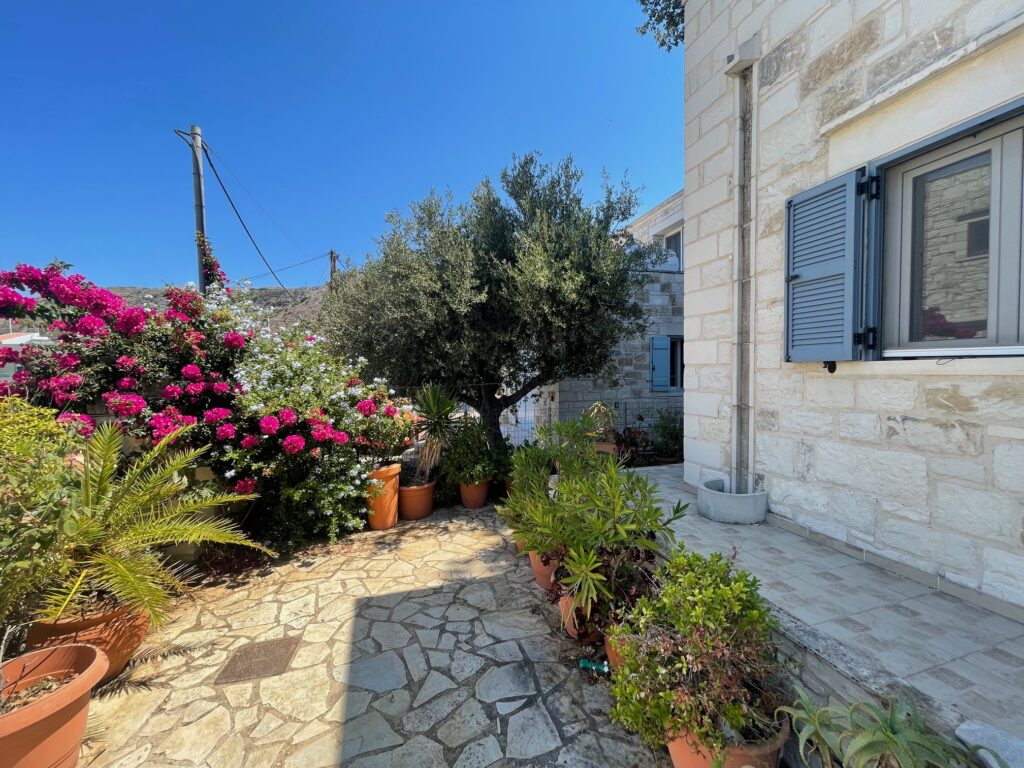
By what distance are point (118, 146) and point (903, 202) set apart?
13618mm

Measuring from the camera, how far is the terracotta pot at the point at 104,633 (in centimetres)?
231

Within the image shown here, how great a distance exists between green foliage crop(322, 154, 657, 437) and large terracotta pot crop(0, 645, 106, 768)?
14.0 ft

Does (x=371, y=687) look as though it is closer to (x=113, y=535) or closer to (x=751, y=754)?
(x=113, y=535)

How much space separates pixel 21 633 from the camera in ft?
7.15

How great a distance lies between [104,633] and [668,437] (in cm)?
724

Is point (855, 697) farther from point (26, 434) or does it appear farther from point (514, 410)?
point (514, 410)

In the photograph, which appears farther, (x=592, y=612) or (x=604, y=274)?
(x=604, y=274)

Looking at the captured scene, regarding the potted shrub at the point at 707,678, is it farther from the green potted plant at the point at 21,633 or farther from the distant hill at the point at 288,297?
the distant hill at the point at 288,297

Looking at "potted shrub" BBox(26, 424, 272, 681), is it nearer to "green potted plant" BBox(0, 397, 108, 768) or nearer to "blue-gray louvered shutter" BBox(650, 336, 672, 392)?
"green potted plant" BBox(0, 397, 108, 768)

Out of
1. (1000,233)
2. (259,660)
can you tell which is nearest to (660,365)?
(1000,233)

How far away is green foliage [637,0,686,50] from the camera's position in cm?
686

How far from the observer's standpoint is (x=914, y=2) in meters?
2.20

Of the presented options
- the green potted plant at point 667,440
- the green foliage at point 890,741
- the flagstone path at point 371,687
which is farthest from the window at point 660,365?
the green foliage at point 890,741

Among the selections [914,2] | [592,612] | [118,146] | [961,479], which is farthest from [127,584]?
[118,146]
